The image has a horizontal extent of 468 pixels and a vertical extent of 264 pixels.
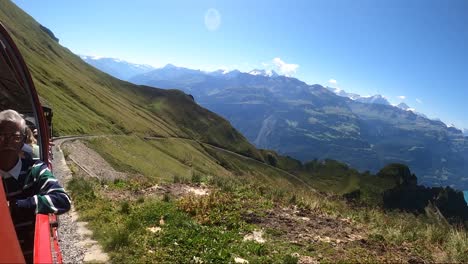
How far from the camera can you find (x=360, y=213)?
1559cm

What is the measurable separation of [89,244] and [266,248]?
4931mm

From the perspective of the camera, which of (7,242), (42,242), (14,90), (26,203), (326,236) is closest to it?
(7,242)

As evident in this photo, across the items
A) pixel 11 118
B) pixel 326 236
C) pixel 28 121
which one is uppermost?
pixel 11 118

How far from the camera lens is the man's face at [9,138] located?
15.7 ft

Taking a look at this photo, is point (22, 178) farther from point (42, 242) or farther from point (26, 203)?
point (42, 242)

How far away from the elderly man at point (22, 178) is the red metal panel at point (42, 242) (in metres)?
0.28

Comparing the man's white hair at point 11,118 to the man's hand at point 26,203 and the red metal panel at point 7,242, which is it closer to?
the man's hand at point 26,203

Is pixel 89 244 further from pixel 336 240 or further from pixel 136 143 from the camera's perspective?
pixel 136 143

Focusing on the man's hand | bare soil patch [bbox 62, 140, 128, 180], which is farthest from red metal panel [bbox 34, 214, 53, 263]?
bare soil patch [bbox 62, 140, 128, 180]

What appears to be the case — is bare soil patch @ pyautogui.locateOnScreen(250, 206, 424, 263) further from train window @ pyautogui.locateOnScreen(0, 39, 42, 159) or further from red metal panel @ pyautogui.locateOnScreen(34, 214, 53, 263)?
train window @ pyautogui.locateOnScreen(0, 39, 42, 159)

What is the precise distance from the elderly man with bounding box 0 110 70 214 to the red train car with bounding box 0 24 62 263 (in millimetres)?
243

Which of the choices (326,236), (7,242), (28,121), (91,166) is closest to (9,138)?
(7,242)

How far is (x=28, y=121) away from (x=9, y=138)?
326cm

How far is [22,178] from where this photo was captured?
5.05 m
